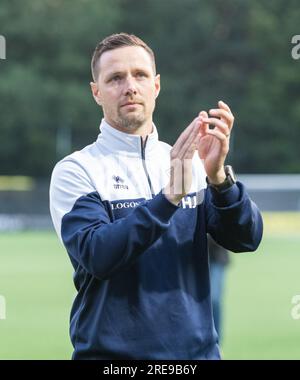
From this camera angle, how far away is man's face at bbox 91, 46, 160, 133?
419 centimetres

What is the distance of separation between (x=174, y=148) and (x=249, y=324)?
9.18 meters

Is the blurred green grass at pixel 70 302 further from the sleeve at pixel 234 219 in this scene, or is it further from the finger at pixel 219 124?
the finger at pixel 219 124

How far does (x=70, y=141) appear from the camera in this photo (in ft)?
151

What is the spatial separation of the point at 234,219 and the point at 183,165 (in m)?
0.32

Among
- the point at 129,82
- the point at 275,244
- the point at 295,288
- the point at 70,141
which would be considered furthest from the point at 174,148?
the point at 70,141

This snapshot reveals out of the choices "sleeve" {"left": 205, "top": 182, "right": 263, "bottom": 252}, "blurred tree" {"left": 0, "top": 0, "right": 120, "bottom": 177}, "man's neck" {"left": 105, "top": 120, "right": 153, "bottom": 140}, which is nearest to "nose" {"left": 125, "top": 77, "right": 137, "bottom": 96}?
"man's neck" {"left": 105, "top": 120, "right": 153, "bottom": 140}

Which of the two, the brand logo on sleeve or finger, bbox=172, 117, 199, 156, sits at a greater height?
finger, bbox=172, 117, 199, 156

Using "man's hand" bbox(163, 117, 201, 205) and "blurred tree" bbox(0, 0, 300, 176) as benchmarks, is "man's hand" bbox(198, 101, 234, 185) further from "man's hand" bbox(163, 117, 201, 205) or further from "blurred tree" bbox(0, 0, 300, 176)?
"blurred tree" bbox(0, 0, 300, 176)

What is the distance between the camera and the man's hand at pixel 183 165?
3906 mm

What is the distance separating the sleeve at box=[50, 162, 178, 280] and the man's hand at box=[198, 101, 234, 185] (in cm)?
23

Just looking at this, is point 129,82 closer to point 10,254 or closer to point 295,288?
point 295,288

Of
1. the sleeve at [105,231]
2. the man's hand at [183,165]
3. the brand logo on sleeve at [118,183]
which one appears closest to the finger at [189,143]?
the man's hand at [183,165]

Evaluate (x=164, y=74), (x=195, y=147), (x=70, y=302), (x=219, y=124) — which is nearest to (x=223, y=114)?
(x=219, y=124)

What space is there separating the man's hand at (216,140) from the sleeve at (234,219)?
73mm
